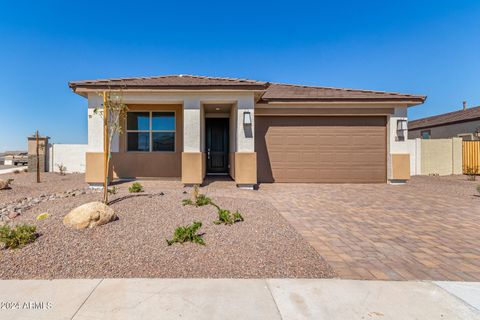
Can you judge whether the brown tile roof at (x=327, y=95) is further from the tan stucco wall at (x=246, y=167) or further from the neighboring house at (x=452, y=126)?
the neighboring house at (x=452, y=126)

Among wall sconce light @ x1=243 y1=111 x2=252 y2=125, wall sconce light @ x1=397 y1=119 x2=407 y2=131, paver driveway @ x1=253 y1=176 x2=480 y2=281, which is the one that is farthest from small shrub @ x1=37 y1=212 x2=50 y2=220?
wall sconce light @ x1=397 y1=119 x2=407 y2=131

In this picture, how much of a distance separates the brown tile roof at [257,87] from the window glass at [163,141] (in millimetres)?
2187

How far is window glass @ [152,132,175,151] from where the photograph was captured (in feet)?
34.3

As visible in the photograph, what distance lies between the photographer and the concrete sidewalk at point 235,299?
2.33 meters

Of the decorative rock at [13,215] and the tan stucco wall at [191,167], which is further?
the tan stucco wall at [191,167]

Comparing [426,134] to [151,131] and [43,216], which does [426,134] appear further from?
[43,216]

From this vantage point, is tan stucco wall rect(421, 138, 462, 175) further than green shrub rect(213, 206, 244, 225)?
Yes

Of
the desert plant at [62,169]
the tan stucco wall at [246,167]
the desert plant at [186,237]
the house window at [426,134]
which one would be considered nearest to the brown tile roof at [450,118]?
the house window at [426,134]

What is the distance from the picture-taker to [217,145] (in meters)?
12.2

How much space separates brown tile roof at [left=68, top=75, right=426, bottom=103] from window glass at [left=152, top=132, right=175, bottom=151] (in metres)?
2.19

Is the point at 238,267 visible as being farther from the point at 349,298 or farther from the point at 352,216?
the point at 352,216

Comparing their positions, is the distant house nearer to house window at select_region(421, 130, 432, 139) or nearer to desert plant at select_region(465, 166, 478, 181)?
house window at select_region(421, 130, 432, 139)

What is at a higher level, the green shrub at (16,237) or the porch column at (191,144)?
the porch column at (191,144)

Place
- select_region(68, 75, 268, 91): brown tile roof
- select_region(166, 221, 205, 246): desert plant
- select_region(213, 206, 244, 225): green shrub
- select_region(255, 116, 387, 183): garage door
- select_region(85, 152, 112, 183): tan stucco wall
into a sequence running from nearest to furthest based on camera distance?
1. select_region(166, 221, 205, 246): desert plant
2. select_region(213, 206, 244, 225): green shrub
3. select_region(68, 75, 268, 91): brown tile roof
4. select_region(85, 152, 112, 183): tan stucco wall
5. select_region(255, 116, 387, 183): garage door
